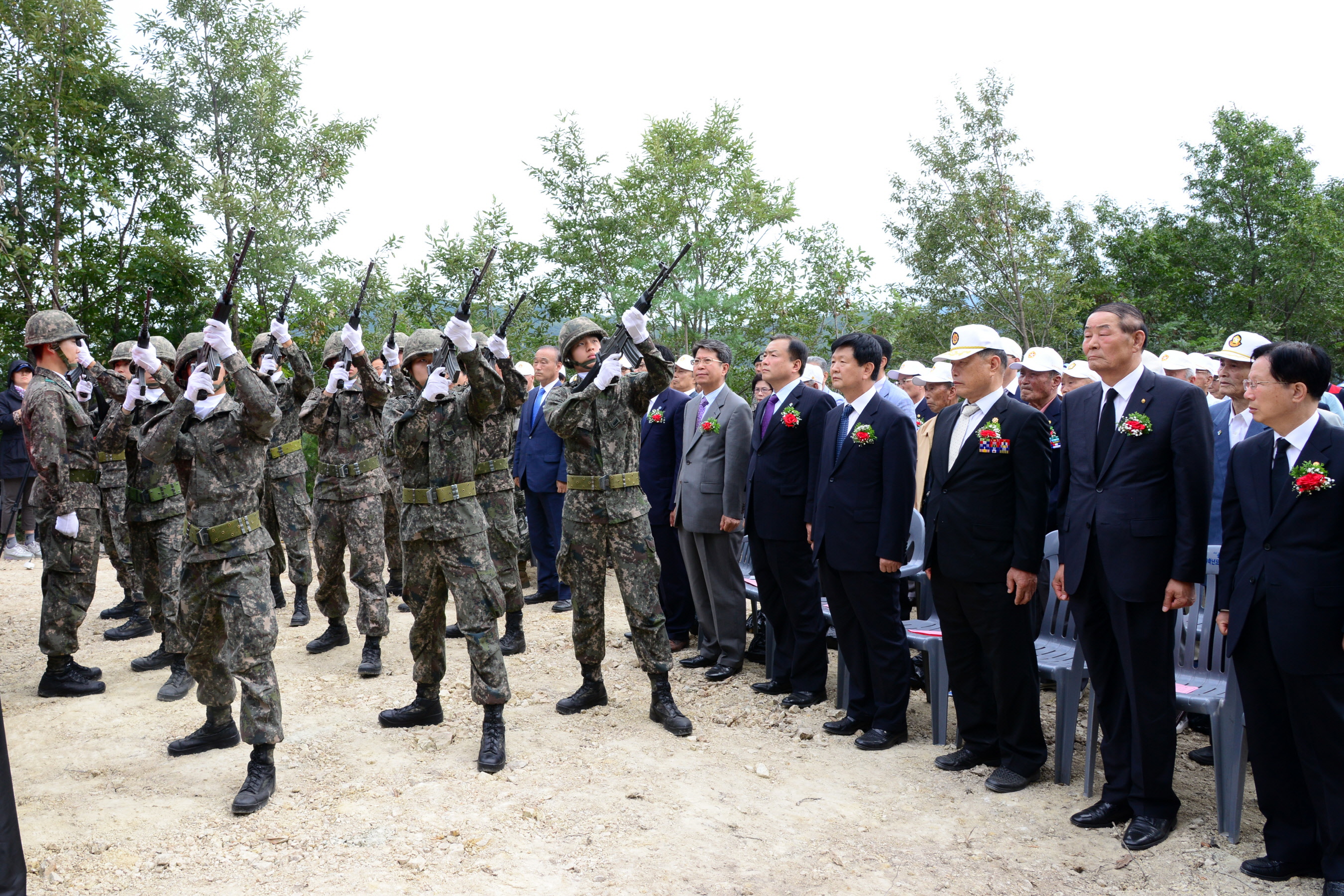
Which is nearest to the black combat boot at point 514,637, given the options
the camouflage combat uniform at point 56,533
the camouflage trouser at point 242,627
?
the camouflage trouser at point 242,627

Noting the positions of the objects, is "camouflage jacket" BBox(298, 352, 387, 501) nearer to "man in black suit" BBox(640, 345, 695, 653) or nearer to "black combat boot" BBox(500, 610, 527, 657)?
"black combat boot" BBox(500, 610, 527, 657)

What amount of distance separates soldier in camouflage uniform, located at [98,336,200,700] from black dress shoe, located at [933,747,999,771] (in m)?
4.89

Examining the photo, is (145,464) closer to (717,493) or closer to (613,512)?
(613,512)

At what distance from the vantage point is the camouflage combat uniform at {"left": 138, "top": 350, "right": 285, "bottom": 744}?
446 cm

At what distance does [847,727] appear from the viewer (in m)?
5.37

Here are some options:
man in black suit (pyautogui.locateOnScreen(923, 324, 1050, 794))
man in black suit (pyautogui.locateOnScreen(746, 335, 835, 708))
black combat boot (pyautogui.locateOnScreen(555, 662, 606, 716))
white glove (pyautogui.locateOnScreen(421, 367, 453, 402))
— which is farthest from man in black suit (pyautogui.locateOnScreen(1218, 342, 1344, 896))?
white glove (pyautogui.locateOnScreen(421, 367, 453, 402))

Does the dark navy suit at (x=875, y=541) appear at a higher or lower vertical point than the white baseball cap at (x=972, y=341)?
lower

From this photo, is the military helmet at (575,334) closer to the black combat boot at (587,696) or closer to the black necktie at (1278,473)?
the black combat boot at (587,696)

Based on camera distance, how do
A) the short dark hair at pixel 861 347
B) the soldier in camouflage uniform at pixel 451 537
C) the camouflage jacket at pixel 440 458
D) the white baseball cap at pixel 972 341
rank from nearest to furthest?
the white baseball cap at pixel 972 341 → the soldier in camouflage uniform at pixel 451 537 → the camouflage jacket at pixel 440 458 → the short dark hair at pixel 861 347

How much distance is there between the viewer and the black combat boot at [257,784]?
4.29 meters

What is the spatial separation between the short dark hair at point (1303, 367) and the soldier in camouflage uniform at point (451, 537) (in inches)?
143

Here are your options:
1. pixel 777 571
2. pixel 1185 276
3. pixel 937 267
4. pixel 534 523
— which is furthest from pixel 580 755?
pixel 1185 276

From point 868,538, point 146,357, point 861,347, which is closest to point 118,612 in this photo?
point 146,357

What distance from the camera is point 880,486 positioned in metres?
5.25
